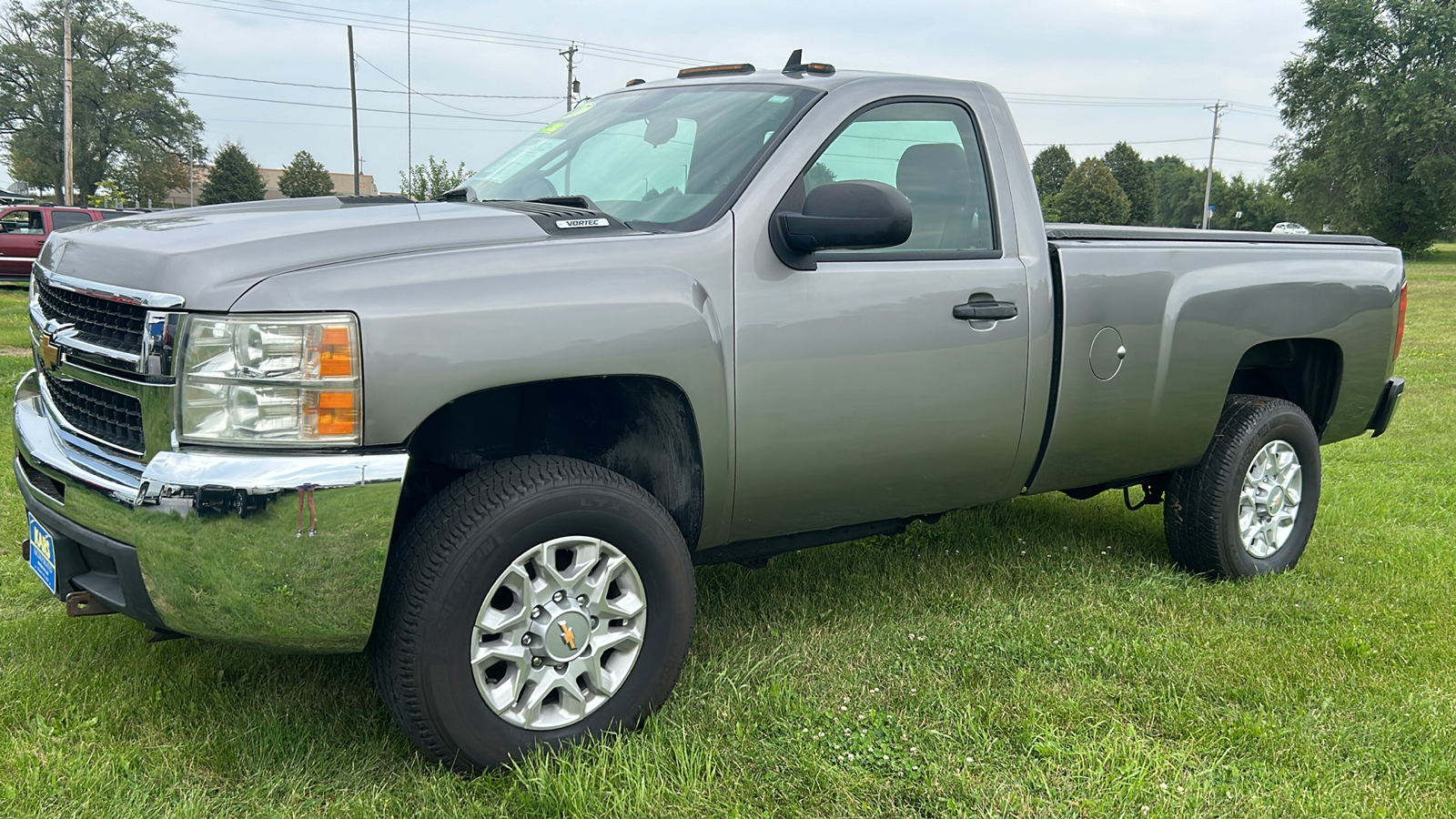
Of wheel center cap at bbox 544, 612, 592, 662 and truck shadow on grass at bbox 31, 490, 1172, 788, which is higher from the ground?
wheel center cap at bbox 544, 612, 592, 662

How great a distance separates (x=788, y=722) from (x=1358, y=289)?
322 centimetres

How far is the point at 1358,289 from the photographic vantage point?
186 inches

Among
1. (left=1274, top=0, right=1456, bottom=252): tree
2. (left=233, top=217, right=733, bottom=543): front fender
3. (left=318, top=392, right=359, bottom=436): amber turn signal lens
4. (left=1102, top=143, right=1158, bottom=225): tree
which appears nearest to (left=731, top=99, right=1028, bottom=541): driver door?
(left=233, top=217, right=733, bottom=543): front fender

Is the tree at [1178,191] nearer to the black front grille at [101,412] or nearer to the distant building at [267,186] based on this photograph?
the distant building at [267,186]

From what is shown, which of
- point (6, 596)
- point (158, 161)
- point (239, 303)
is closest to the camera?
point (239, 303)

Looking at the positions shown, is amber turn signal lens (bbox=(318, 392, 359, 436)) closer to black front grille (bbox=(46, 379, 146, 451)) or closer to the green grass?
black front grille (bbox=(46, 379, 146, 451))

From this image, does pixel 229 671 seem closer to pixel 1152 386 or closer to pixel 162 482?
pixel 162 482

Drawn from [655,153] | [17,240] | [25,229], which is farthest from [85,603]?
[25,229]

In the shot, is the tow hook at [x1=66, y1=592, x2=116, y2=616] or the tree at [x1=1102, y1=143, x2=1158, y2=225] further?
the tree at [x1=1102, y1=143, x2=1158, y2=225]

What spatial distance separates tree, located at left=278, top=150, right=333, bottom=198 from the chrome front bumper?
221 feet

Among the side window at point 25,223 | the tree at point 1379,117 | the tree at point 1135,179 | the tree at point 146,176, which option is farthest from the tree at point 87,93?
the tree at point 1135,179

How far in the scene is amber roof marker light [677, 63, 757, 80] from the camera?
4.02 meters

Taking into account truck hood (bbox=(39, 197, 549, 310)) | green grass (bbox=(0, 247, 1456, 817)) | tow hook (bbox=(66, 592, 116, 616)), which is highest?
truck hood (bbox=(39, 197, 549, 310))

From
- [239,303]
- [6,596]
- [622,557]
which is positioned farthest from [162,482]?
[6,596]
